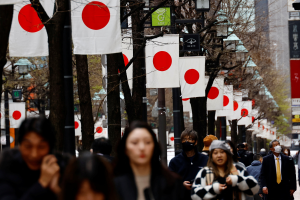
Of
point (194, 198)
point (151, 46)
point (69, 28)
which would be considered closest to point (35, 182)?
point (194, 198)

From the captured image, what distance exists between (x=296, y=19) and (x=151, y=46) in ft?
95.9

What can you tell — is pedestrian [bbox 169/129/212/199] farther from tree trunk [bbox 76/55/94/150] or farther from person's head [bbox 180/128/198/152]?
tree trunk [bbox 76/55/94/150]

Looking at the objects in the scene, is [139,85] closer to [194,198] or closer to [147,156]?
[194,198]

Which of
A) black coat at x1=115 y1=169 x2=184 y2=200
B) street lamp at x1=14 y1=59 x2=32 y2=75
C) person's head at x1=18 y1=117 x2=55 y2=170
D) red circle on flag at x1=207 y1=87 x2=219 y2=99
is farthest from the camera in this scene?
street lamp at x1=14 y1=59 x2=32 y2=75

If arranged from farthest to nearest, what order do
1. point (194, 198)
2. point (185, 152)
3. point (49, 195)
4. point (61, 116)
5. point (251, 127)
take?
point (251, 127) → point (61, 116) → point (185, 152) → point (194, 198) → point (49, 195)

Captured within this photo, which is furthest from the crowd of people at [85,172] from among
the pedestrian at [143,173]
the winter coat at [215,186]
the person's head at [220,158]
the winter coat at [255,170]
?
the winter coat at [255,170]

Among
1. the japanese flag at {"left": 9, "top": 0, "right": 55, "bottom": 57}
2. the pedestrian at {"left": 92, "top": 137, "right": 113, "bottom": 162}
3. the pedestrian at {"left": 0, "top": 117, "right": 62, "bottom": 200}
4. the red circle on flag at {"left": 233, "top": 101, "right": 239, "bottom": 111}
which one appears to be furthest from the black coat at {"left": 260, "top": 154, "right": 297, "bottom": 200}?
the red circle on flag at {"left": 233, "top": 101, "right": 239, "bottom": 111}

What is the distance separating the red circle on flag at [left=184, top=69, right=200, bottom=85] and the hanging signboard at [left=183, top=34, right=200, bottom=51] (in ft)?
2.35

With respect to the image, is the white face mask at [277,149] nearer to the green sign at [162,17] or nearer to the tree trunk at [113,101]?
the tree trunk at [113,101]

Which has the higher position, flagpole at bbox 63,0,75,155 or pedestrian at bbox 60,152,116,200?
flagpole at bbox 63,0,75,155

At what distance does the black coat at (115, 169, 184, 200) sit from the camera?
341 cm

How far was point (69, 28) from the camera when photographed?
8867 mm

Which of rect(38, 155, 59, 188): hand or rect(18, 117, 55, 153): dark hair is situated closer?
rect(38, 155, 59, 188): hand

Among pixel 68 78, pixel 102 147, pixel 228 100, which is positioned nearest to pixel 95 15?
pixel 68 78
